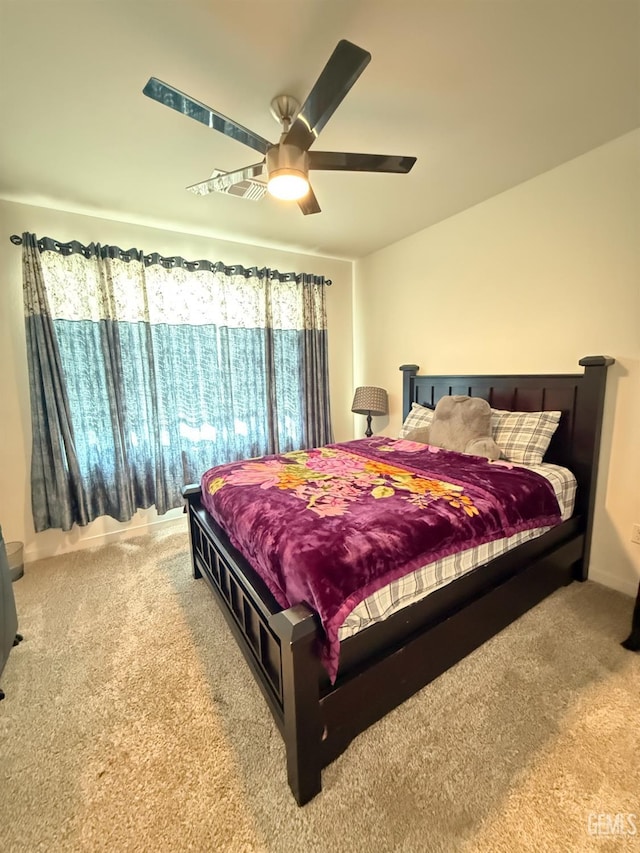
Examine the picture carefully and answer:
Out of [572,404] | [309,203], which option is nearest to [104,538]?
[309,203]

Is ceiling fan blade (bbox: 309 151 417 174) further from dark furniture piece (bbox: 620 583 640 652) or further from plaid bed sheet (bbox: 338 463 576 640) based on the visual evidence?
dark furniture piece (bbox: 620 583 640 652)

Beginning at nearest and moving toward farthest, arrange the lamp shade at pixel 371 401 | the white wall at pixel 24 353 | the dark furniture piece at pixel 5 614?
the dark furniture piece at pixel 5 614, the white wall at pixel 24 353, the lamp shade at pixel 371 401

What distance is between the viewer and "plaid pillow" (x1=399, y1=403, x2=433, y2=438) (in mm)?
3017

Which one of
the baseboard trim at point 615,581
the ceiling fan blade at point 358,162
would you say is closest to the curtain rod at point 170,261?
the ceiling fan blade at point 358,162

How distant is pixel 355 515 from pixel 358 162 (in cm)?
159

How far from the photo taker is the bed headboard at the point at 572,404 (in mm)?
2148

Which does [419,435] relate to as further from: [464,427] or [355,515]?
[355,515]

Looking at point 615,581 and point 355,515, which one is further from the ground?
point 355,515

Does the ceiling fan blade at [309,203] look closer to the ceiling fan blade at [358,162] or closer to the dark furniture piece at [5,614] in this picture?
the ceiling fan blade at [358,162]

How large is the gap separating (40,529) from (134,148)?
8.83ft

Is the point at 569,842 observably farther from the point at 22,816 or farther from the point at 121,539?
the point at 121,539

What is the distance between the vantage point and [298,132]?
1433 mm

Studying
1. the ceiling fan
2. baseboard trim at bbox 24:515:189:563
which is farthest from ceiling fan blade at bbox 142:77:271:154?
baseboard trim at bbox 24:515:189:563

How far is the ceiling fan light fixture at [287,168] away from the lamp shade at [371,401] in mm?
2305
